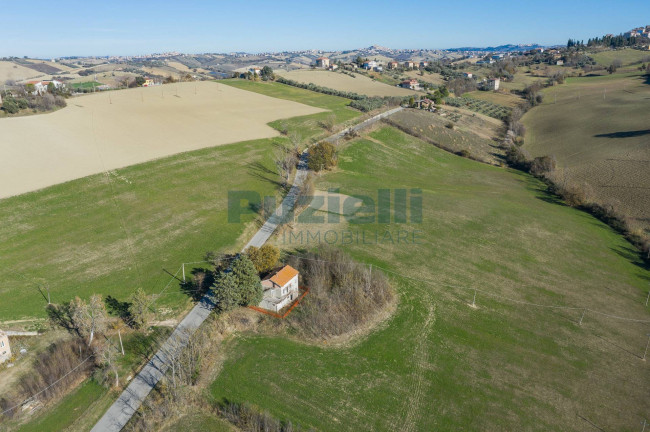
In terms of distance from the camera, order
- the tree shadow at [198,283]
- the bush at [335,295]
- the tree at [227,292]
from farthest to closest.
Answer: the tree shadow at [198,283] → the tree at [227,292] → the bush at [335,295]

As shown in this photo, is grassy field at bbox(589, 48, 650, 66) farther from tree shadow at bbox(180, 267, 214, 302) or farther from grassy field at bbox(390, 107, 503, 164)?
tree shadow at bbox(180, 267, 214, 302)

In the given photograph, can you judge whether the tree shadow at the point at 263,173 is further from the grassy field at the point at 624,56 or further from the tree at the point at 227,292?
the grassy field at the point at 624,56

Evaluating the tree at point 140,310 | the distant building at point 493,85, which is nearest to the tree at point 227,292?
the tree at point 140,310

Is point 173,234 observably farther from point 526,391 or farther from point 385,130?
point 385,130

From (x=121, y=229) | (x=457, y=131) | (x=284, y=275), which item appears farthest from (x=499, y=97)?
(x=121, y=229)

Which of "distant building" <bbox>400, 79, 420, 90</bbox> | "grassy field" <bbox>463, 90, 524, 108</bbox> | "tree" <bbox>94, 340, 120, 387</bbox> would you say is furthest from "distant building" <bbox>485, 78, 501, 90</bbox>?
"tree" <bbox>94, 340, 120, 387</bbox>

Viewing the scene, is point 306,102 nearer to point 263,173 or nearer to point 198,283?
point 263,173

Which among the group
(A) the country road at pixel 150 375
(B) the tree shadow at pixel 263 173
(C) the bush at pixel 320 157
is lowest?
(A) the country road at pixel 150 375
